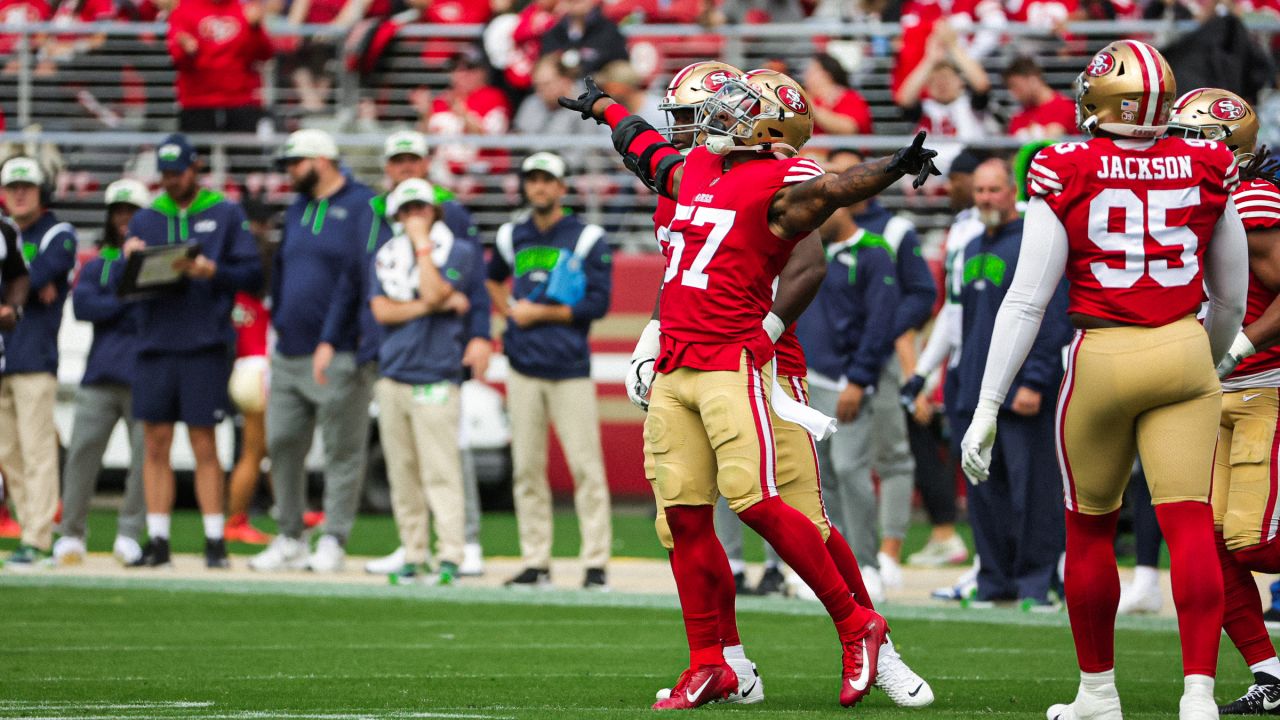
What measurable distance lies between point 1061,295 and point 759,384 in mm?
4055

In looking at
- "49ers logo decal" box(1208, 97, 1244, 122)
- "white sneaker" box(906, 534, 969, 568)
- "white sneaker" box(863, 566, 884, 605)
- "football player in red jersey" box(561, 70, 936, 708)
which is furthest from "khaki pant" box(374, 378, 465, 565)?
"49ers logo decal" box(1208, 97, 1244, 122)

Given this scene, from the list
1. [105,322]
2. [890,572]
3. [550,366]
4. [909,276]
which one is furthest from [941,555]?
[105,322]

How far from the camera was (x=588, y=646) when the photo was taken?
8422 millimetres

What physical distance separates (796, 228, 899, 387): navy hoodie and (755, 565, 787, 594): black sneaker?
1217mm

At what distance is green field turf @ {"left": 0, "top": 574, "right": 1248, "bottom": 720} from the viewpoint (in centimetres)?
645

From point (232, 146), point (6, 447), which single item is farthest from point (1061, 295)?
point (232, 146)

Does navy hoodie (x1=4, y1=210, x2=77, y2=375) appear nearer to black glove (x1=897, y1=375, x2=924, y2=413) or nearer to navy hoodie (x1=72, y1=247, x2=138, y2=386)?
navy hoodie (x1=72, y1=247, x2=138, y2=386)

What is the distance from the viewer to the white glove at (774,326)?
722 cm

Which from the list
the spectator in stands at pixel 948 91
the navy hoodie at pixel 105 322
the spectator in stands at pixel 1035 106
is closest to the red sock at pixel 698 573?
the navy hoodie at pixel 105 322

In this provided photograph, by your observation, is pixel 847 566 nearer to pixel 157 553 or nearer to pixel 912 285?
pixel 912 285

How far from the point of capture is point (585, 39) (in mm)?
16656

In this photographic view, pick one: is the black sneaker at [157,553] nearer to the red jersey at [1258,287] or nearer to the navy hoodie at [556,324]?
the navy hoodie at [556,324]

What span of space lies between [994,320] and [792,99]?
360cm

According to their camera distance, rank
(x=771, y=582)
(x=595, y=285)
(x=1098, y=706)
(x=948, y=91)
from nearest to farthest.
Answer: (x=1098, y=706)
(x=771, y=582)
(x=595, y=285)
(x=948, y=91)
